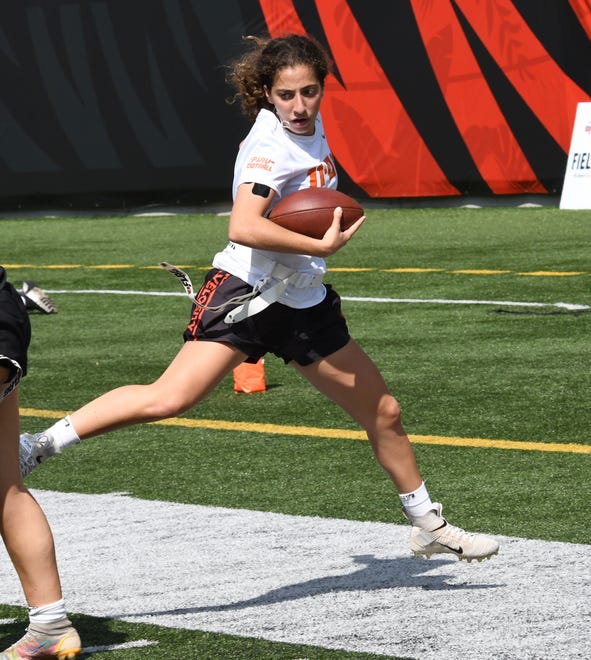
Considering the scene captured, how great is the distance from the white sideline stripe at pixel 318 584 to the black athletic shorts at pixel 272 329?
0.82 m

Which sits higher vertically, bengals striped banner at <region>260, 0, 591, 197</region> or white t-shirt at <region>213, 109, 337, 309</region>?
white t-shirt at <region>213, 109, 337, 309</region>

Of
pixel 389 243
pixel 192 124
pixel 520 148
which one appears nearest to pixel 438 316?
pixel 389 243

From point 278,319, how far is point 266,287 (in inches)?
4.8

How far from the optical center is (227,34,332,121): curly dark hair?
539 cm

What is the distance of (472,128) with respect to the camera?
25125 mm

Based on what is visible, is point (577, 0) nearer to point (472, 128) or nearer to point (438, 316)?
point (472, 128)

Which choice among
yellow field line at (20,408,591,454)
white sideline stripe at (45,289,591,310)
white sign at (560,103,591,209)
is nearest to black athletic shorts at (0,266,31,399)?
yellow field line at (20,408,591,454)

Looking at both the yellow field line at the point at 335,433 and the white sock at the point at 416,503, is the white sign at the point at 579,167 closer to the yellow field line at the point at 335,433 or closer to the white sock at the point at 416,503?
the yellow field line at the point at 335,433

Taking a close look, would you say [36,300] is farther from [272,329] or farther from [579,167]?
[579,167]

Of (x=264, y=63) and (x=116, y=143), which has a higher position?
(x=264, y=63)

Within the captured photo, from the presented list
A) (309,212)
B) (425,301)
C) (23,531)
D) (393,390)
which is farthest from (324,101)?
(23,531)

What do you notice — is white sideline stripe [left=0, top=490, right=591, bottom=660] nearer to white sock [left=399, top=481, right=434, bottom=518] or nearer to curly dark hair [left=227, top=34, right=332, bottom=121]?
white sock [left=399, top=481, right=434, bottom=518]

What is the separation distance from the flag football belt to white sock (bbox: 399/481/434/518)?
83cm

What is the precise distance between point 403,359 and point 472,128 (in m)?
14.8
